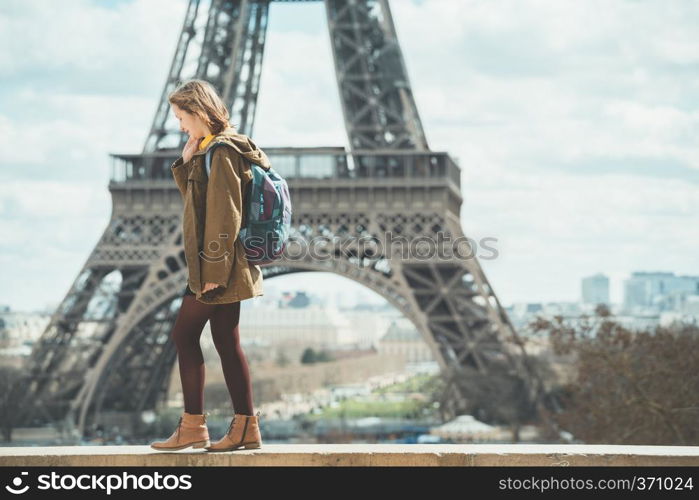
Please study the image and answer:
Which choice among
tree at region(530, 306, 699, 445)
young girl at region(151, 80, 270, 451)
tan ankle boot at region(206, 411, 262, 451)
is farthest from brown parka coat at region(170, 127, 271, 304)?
tree at region(530, 306, 699, 445)

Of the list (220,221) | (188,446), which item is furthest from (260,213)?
(188,446)

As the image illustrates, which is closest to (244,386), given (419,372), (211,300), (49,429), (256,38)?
(211,300)

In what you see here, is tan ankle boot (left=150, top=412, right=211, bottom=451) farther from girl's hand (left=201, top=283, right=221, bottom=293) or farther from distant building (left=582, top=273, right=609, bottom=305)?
distant building (left=582, top=273, right=609, bottom=305)

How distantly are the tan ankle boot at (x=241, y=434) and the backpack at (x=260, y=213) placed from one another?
0.97 m

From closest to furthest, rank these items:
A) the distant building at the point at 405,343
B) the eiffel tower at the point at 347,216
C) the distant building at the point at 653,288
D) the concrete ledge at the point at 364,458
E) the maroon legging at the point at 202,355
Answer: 1. the concrete ledge at the point at 364,458
2. the maroon legging at the point at 202,355
3. the eiffel tower at the point at 347,216
4. the distant building at the point at 405,343
5. the distant building at the point at 653,288

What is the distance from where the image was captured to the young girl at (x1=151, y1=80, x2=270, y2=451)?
8.65 m

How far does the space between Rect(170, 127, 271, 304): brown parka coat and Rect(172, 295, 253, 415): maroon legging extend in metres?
0.14

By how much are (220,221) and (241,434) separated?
4.43 ft

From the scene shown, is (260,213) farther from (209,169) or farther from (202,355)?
(202,355)

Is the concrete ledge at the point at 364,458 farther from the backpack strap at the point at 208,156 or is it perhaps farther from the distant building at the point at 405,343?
the distant building at the point at 405,343

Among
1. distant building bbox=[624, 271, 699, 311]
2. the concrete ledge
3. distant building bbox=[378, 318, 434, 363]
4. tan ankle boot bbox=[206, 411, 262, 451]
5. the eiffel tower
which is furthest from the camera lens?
distant building bbox=[624, 271, 699, 311]

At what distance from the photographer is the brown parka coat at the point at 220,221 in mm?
8625

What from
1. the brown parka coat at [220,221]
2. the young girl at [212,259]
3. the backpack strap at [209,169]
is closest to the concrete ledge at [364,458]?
the young girl at [212,259]
